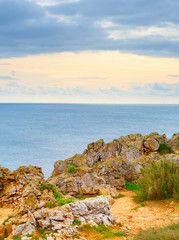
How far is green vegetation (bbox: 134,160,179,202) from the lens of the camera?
12.5 m

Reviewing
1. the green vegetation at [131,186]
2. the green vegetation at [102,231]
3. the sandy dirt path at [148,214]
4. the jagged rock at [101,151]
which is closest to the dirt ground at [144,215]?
the sandy dirt path at [148,214]

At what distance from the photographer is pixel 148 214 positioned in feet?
35.5

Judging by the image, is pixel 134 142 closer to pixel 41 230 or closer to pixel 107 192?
pixel 107 192

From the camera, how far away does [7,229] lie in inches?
343

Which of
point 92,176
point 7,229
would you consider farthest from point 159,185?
point 7,229

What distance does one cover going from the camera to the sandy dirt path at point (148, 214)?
944 centimetres

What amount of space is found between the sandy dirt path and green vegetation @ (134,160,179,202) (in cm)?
42

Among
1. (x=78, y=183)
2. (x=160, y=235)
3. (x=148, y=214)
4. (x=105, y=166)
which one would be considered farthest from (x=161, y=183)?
(x=105, y=166)

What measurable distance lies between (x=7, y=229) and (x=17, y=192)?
20.3ft

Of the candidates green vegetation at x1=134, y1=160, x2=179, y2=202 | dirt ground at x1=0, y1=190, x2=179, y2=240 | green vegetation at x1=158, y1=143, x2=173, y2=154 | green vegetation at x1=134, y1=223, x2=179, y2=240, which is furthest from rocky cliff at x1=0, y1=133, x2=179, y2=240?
green vegetation at x1=134, y1=223, x2=179, y2=240

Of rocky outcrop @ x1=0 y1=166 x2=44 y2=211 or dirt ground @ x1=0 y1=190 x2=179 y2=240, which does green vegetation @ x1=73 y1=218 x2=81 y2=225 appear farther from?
rocky outcrop @ x1=0 y1=166 x2=44 y2=211

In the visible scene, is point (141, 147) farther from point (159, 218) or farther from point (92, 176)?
point (159, 218)

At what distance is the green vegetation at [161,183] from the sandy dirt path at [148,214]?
16.5 inches

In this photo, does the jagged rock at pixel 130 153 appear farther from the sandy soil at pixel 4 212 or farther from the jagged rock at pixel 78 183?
the sandy soil at pixel 4 212
